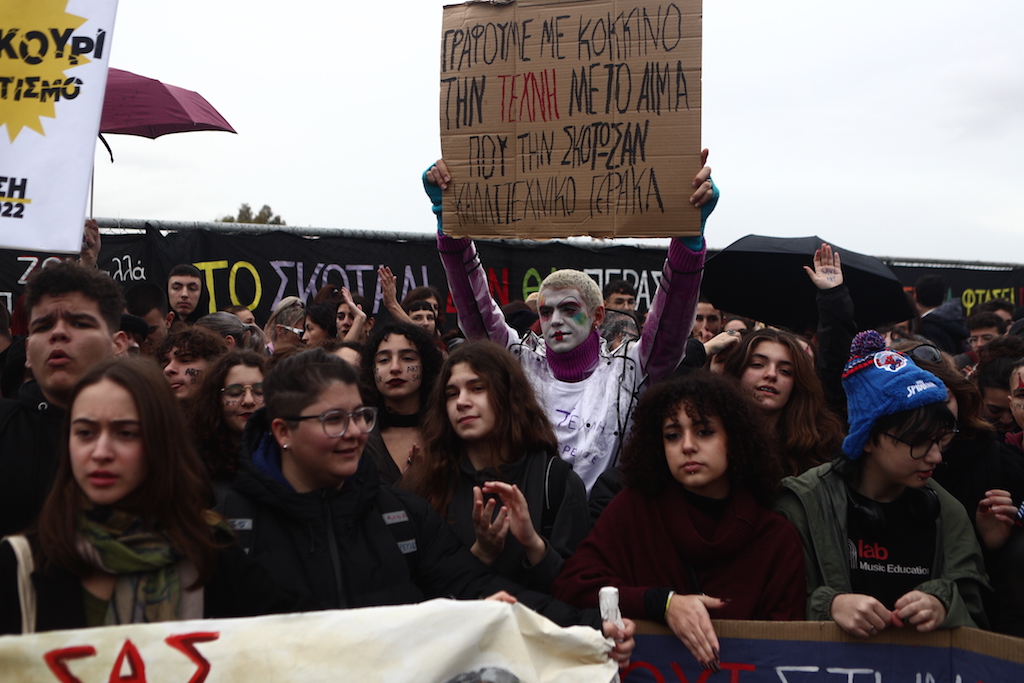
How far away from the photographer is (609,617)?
2.48 metres

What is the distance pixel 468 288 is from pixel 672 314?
98 cm

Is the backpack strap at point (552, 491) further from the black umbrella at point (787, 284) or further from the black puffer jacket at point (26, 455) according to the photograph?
the black umbrella at point (787, 284)

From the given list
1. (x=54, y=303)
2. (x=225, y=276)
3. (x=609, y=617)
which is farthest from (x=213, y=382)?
(x=225, y=276)

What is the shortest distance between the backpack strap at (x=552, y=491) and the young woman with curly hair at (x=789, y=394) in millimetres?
1021

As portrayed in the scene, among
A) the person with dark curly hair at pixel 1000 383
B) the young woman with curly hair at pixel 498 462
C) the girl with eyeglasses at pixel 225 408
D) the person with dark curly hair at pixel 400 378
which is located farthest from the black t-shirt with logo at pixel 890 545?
the girl with eyeglasses at pixel 225 408

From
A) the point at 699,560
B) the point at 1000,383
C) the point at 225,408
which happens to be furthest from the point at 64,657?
the point at 1000,383

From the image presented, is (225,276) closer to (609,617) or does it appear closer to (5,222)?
(5,222)

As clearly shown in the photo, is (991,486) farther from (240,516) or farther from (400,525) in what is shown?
(240,516)

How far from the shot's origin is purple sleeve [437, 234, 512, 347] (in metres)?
4.32

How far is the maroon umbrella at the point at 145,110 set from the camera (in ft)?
24.1

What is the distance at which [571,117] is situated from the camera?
160 inches

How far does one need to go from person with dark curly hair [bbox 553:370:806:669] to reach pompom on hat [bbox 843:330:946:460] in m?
0.33

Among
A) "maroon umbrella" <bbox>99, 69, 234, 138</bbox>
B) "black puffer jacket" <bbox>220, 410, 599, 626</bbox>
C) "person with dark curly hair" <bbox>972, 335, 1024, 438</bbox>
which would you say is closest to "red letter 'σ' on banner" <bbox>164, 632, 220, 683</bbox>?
"black puffer jacket" <bbox>220, 410, 599, 626</bbox>

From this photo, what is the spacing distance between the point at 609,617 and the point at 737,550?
0.61m
